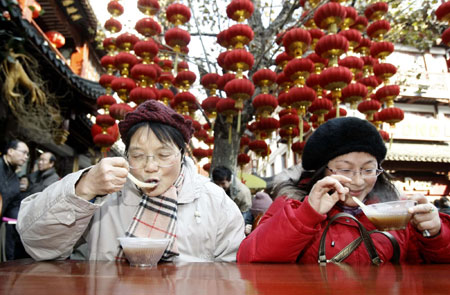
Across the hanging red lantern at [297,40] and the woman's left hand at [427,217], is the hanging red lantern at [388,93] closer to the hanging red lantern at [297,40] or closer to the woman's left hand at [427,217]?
the hanging red lantern at [297,40]

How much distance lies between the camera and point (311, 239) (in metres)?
1.70

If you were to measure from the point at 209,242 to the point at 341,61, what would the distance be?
12.5 ft

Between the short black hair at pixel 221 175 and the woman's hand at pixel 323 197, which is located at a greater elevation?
the short black hair at pixel 221 175

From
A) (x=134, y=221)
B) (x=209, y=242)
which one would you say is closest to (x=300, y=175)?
(x=209, y=242)

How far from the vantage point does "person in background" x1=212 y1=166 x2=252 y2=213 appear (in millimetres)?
5020

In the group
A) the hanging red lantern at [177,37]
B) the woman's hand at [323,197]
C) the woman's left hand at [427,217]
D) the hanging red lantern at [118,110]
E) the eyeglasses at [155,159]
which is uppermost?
the hanging red lantern at [177,37]

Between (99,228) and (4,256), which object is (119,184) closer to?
(99,228)

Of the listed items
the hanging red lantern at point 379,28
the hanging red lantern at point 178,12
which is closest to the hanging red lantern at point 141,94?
the hanging red lantern at point 178,12

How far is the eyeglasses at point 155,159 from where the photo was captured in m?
1.82

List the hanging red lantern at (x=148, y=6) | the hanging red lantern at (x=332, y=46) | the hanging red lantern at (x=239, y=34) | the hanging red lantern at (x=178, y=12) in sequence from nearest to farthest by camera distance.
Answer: the hanging red lantern at (x=332, y=46), the hanging red lantern at (x=239, y=34), the hanging red lantern at (x=178, y=12), the hanging red lantern at (x=148, y=6)

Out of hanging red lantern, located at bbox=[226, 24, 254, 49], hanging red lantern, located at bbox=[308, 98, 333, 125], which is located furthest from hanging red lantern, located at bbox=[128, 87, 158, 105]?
hanging red lantern, located at bbox=[308, 98, 333, 125]

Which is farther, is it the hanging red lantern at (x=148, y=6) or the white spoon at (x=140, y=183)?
the hanging red lantern at (x=148, y=6)

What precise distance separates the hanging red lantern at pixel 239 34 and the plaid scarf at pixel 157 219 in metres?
3.13

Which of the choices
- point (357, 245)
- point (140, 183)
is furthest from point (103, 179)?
point (357, 245)
